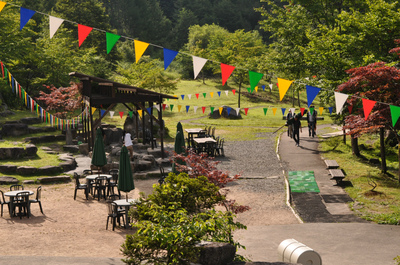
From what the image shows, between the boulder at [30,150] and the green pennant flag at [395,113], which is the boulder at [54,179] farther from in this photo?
the green pennant flag at [395,113]

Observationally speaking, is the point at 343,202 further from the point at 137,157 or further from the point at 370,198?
the point at 137,157

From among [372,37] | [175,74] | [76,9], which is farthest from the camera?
[175,74]

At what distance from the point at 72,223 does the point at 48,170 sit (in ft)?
20.9

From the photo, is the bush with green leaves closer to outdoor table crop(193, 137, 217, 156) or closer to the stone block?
the stone block

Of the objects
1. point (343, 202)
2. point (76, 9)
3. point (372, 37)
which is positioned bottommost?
point (343, 202)

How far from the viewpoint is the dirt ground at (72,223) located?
10.2m

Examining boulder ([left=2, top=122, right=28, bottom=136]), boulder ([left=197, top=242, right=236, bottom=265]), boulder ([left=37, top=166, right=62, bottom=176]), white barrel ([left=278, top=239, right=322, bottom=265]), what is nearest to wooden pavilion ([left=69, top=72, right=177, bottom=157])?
boulder ([left=37, top=166, right=62, bottom=176])

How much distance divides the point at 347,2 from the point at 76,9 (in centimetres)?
3547

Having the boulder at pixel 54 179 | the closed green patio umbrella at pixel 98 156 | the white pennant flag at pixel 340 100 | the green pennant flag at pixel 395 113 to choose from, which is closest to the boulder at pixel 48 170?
the boulder at pixel 54 179

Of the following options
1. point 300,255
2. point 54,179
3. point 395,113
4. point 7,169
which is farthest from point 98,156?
point 395,113

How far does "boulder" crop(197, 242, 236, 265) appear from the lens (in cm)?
738

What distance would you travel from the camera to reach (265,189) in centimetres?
1639

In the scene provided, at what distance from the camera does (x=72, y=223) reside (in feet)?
40.9

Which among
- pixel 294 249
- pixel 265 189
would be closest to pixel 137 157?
pixel 265 189
